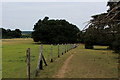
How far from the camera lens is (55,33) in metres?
66.1

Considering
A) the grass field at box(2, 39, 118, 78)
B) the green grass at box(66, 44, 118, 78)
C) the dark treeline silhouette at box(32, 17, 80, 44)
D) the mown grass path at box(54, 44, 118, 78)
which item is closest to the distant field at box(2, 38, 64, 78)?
the grass field at box(2, 39, 118, 78)

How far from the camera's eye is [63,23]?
230ft

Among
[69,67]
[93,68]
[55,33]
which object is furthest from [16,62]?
[55,33]

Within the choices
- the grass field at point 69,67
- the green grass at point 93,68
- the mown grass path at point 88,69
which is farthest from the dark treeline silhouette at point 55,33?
the mown grass path at point 88,69

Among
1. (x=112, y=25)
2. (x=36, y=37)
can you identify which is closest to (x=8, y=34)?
(x=36, y=37)

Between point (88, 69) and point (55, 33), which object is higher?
point (55, 33)

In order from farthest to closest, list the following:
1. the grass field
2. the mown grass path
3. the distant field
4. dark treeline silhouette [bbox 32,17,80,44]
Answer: dark treeline silhouette [bbox 32,17,80,44] < the distant field < the grass field < the mown grass path

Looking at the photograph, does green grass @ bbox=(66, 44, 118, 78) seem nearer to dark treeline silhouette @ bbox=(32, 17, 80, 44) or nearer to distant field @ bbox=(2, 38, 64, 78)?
distant field @ bbox=(2, 38, 64, 78)

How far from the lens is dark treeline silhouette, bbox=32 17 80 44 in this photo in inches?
2589

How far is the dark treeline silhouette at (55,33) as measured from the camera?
65750mm

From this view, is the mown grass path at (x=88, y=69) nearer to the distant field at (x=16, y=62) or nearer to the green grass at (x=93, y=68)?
the green grass at (x=93, y=68)

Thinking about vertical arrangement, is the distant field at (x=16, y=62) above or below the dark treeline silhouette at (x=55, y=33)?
below

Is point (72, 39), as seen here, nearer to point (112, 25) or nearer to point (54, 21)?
point (54, 21)

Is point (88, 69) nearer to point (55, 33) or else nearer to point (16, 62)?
point (16, 62)
